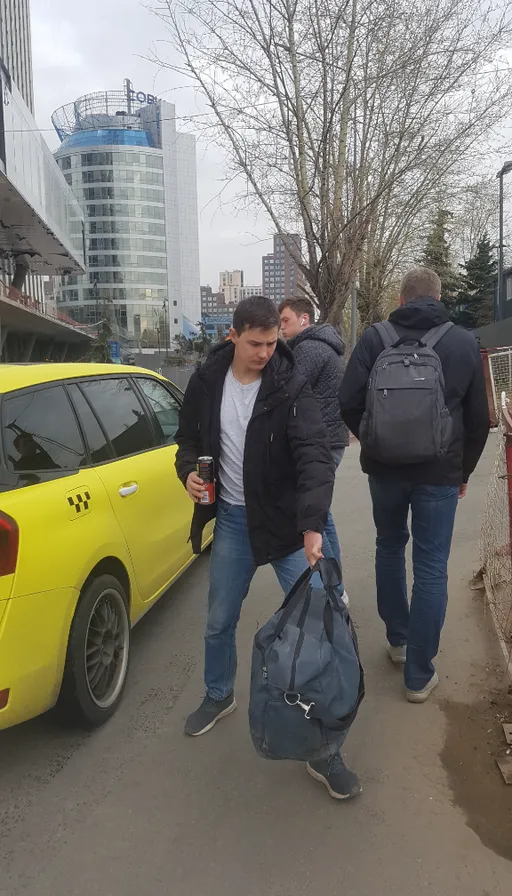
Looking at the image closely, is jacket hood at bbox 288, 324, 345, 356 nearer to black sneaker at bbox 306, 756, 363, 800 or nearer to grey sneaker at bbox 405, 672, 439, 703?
grey sneaker at bbox 405, 672, 439, 703

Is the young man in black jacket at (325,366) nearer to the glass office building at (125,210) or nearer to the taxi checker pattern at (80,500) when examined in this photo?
the taxi checker pattern at (80,500)

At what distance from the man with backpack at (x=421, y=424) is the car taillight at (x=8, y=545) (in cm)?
153

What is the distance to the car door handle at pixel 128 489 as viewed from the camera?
3.15 m

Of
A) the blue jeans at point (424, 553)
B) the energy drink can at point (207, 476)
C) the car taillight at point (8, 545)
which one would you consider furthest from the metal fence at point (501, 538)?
the car taillight at point (8, 545)

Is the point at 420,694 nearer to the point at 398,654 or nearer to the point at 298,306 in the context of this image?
the point at 398,654

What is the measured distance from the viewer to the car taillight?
7.28ft

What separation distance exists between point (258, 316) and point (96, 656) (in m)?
1.71

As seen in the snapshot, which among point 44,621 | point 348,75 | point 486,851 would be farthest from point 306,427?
point 348,75

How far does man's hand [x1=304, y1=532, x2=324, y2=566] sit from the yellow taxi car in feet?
3.25

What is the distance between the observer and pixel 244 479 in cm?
251

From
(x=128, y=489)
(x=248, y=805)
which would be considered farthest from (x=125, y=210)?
(x=248, y=805)

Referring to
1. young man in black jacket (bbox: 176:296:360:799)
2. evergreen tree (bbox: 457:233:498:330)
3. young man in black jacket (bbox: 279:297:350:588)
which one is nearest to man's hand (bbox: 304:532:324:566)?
young man in black jacket (bbox: 176:296:360:799)

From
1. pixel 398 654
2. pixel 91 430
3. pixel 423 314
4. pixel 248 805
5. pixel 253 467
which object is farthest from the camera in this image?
pixel 398 654

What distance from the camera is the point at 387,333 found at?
114 inches
